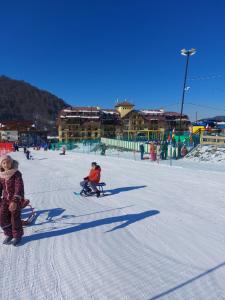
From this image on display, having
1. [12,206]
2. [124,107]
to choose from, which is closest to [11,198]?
[12,206]

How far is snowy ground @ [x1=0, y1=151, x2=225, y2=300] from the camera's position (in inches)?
152

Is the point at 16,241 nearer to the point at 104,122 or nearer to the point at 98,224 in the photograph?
the point at 98,224

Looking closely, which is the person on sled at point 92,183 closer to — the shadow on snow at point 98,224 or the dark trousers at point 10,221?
the shadow on snow at point 98,224

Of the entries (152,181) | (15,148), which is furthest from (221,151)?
(15,148)

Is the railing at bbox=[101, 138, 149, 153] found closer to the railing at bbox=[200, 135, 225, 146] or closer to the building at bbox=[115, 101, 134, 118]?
the railing at bbox=[200, 135, 225, 146]

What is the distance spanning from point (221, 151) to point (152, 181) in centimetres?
1027

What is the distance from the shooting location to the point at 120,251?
16.6 feet

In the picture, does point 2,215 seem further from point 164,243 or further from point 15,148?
point 15,148

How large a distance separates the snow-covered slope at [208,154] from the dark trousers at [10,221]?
16.7 metres

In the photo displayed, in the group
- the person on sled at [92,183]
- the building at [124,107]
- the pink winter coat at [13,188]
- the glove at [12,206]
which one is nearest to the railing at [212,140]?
the person on sled at [92,183]

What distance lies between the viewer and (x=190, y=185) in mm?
11602

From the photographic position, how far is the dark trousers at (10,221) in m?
5.15

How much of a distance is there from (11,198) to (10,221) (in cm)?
51

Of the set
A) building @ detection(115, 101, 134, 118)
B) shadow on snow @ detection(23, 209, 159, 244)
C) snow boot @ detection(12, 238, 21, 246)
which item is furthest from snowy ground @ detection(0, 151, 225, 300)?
building @ detection(115, 101, 134, 118)
